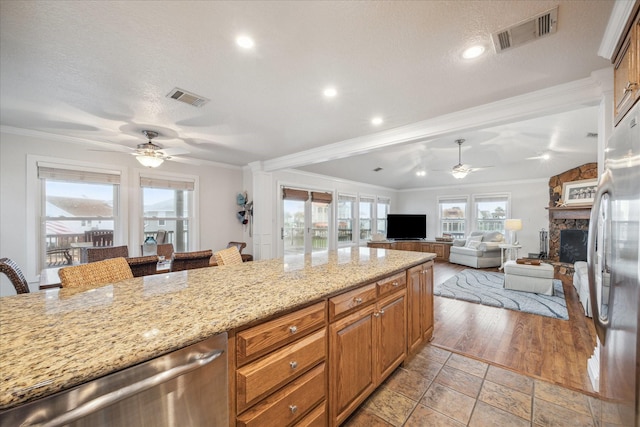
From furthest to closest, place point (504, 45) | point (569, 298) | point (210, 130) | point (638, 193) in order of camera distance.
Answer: point (569, 298) < point (210, 130) < point (504, 45) < point (638, 193)

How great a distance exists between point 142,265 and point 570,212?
27.0 feet

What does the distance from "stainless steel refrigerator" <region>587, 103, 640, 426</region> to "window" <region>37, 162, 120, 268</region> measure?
530 cm

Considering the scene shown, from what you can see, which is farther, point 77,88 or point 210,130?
point 210,130

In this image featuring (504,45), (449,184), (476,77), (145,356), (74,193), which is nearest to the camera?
(145,356)

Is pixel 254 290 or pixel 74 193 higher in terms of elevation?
pixel 74 193

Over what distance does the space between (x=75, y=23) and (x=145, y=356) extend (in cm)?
199

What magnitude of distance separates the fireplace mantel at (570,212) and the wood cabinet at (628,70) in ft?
17.2

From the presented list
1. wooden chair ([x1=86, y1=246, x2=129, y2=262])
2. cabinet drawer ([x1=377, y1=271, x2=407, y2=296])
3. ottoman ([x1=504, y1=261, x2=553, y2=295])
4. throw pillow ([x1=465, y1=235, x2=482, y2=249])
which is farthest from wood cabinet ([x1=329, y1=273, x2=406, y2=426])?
throw pillow ([x1=465, y1=235, x2=482, y2=249])

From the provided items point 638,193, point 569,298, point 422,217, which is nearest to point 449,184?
point 422,217

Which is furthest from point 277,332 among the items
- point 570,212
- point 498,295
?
point 570,212

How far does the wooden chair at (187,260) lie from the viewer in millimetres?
2799

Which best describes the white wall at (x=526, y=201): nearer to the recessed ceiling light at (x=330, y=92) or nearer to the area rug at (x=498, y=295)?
the area rug at (x=498, y=295)

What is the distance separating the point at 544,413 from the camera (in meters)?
1.76

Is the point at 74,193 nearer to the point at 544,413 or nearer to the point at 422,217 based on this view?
the point at 544,413
